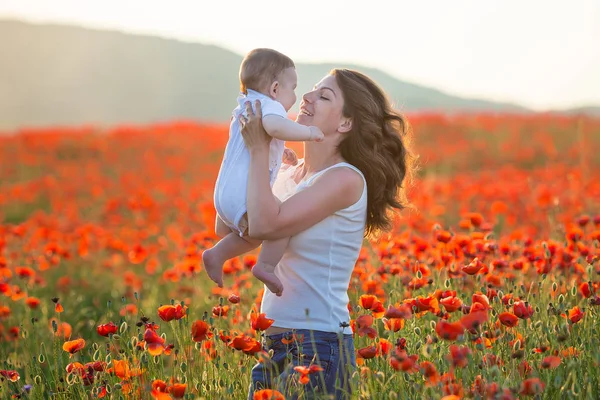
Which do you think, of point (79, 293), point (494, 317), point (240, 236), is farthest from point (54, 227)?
point (494, 317)

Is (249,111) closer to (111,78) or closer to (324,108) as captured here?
(324,108)

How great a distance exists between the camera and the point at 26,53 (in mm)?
69250

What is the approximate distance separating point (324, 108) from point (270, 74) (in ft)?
0.77

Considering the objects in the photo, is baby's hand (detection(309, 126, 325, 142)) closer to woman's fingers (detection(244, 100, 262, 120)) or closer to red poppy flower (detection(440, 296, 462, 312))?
woman's fingers (detection(244, 100, 262, 120))

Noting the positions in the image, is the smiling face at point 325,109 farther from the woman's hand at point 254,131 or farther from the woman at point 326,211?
the woman's hand at point 254,131

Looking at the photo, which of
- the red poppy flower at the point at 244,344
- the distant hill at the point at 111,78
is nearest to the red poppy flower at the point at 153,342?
the red poppy flower at the point at 244,344

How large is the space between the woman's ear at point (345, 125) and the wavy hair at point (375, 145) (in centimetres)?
2

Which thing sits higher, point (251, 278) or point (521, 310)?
point (521, 310)

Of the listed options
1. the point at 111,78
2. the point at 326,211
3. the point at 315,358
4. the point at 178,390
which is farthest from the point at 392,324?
the point at 111,78

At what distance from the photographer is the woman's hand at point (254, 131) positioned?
269cm

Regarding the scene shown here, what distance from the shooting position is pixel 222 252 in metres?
2.89

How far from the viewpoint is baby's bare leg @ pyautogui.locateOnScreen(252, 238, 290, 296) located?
103 inches

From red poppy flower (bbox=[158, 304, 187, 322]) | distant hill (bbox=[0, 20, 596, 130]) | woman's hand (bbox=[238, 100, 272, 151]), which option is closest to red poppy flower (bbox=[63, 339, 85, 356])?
red poppy flower (bbox=[158, 304, 187, 322])

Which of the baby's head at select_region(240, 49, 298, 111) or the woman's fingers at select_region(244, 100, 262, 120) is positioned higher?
the baby's head at select_region(240, 49, 298, 111)
